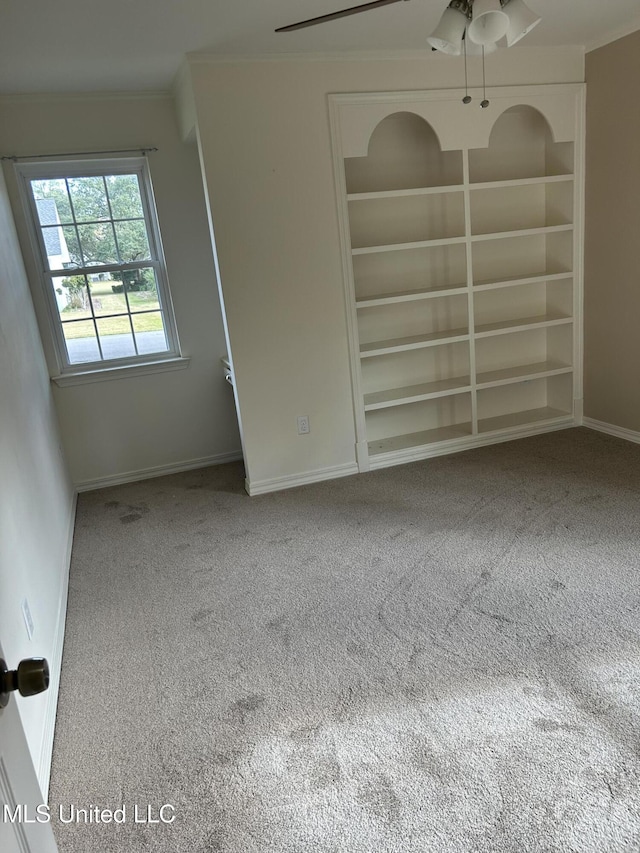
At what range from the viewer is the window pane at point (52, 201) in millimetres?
3943

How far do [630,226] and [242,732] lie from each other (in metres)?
3.81

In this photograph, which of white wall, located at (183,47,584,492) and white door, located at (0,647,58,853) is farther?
white wall, located at (183,47,584,492)

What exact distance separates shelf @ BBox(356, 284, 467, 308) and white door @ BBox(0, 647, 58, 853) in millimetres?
3321

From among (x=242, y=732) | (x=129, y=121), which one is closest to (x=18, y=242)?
(x=129, y=121)

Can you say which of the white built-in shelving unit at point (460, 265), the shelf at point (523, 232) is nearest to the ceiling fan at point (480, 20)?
the white built-in shelving unit at point (460, 265)

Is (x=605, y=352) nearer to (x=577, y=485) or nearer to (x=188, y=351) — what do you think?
(x=577, y=485)

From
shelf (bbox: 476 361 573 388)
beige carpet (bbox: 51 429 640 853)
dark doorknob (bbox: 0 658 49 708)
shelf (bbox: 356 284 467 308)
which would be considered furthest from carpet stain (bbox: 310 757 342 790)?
shelf (bbox: 476 361 573 388)

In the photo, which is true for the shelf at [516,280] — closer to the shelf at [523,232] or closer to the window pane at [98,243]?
the shelf at [523,232]

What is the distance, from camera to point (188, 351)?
4.41 meters

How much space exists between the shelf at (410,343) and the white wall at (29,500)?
2046 mm

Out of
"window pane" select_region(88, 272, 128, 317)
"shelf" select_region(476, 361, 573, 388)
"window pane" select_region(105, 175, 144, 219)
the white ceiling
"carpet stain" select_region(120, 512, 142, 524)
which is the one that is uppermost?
the white ceiling

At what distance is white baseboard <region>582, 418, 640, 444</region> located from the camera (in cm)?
420

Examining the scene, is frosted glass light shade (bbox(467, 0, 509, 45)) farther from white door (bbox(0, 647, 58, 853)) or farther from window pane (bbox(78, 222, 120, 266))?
window pane (bbox(78, 222, 120, 266))

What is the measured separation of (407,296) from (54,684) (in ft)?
9.87
